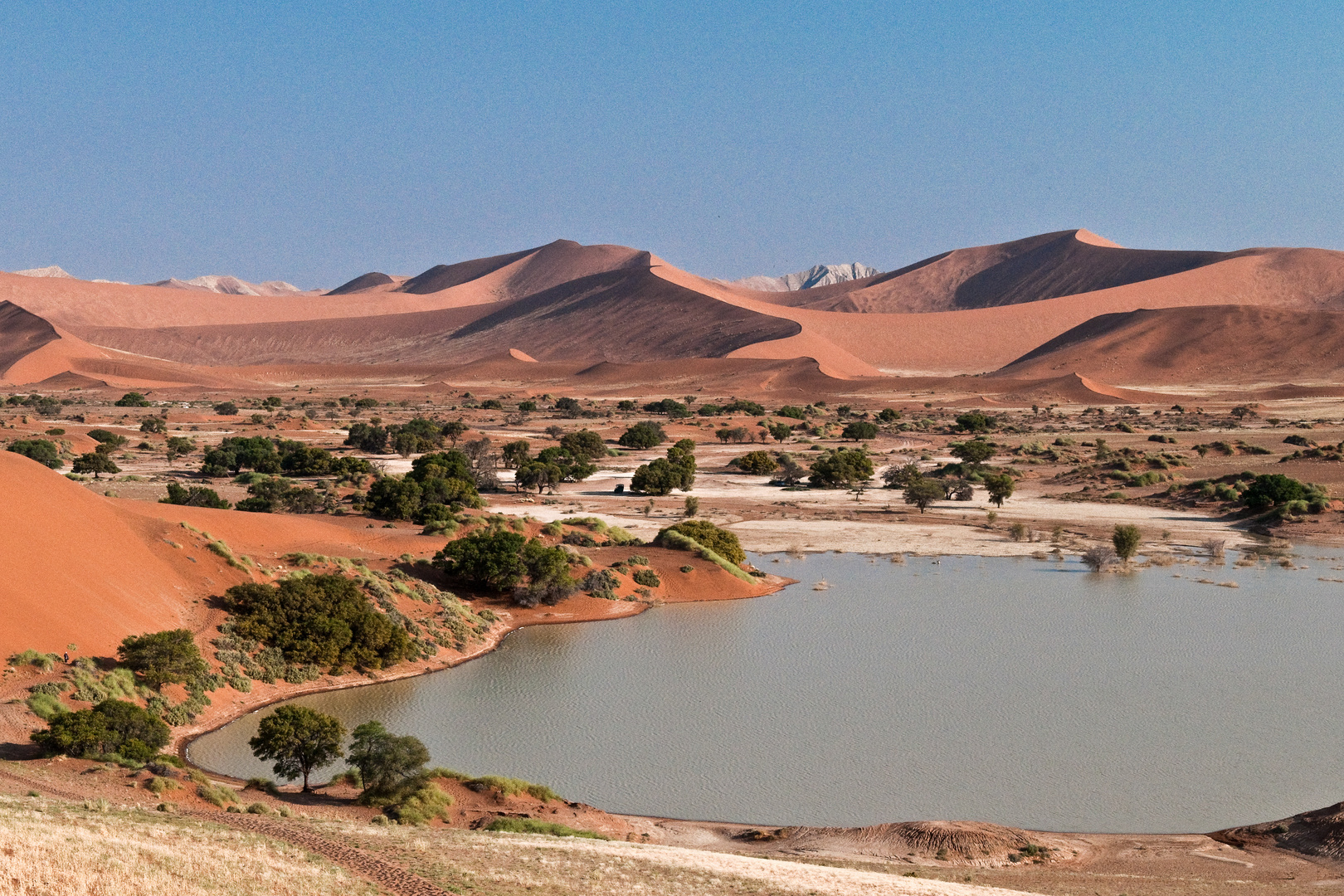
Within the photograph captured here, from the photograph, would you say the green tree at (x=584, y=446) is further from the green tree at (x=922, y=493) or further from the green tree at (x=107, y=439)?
the green tree at (x=107, y=439)

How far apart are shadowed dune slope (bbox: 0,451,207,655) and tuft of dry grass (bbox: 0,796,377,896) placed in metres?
7.22

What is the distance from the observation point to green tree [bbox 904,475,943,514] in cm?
3478

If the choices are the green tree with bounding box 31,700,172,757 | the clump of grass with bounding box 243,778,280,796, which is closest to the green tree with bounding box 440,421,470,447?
the green tree with bounding box 31,700,172,757

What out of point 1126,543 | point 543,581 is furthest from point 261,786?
point 1126,543

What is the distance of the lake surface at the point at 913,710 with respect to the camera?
1263 centimetres

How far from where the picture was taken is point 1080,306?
500ft

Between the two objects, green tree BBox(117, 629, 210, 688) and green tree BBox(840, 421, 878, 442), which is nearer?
green tree BBox(117, 629, 210, 688)

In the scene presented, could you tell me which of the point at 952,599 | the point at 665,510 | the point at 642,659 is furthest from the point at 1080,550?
the point at 642,659

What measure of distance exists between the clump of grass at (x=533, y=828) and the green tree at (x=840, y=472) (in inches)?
1183

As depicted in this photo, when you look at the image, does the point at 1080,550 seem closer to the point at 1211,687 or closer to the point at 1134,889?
the point at 1211,687

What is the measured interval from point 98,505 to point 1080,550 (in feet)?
68.2

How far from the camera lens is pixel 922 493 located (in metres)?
34.8

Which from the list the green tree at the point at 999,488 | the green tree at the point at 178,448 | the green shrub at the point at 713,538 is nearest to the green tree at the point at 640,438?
the green tree at the point at 178,448

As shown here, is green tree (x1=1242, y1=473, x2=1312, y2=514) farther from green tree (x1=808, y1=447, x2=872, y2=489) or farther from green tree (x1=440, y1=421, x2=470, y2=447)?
green tree (x1=440, y1=421, x2=470, y2=447)
